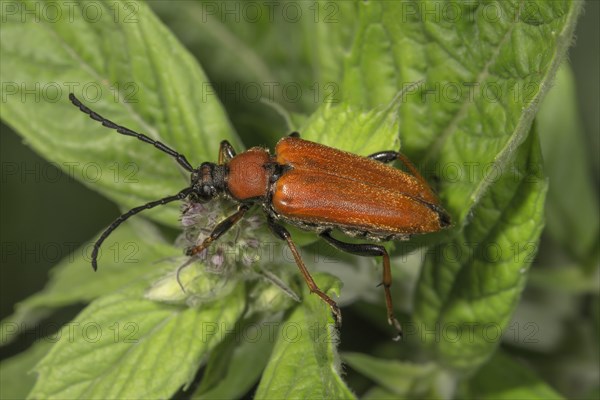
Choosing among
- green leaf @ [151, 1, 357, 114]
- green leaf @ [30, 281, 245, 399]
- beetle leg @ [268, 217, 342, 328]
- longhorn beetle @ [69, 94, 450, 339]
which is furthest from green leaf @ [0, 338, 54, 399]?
green leaf @ [151, 1, 357, 114]

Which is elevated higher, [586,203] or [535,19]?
[535,19]

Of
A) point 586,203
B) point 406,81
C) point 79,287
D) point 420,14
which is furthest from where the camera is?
point 586,203

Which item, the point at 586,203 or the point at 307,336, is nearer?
the point at 307,336

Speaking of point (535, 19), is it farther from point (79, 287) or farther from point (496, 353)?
point (79, 287)

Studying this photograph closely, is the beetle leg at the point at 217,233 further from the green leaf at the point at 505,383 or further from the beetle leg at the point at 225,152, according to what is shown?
the green leaf at the point at 505,383

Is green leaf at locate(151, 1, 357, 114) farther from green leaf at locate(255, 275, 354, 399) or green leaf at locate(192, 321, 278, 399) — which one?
green leaf at locate(255, 275, 354, 399)

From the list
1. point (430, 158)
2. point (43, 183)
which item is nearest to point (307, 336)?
point (430, 158)

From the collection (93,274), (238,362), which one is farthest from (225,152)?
(93,274)

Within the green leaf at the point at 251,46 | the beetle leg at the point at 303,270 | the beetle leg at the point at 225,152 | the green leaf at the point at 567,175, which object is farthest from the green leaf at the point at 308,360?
the green leaf at the point at 567,175
